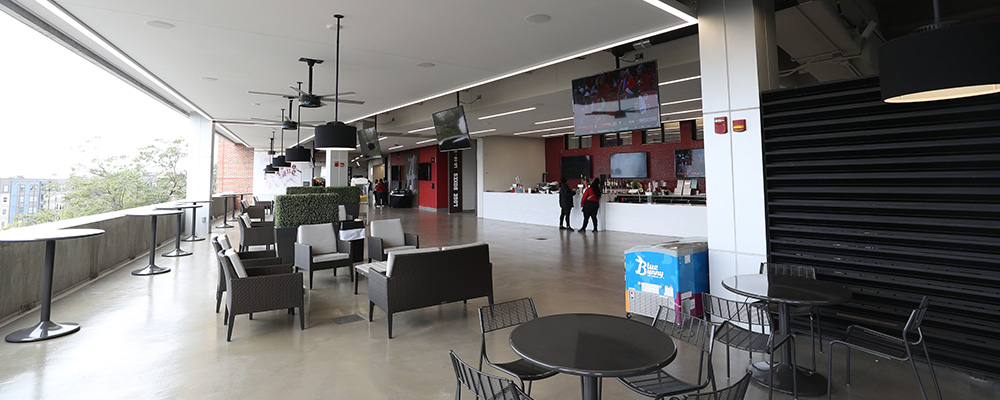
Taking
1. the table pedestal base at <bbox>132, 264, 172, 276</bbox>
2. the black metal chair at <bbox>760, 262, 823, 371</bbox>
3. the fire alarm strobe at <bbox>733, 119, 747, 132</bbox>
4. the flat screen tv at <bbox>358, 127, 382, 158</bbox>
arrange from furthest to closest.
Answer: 1. the flat screen tv at <bbox>358, 127, 382, 158</bbox>
2. the table pedestal base at <bbox>132, 264, 172, 276</bbox>
3. the fire alarm strobe at <bbox>733, 119, 747, 132</bbox>
4. the black metal chair at <bbox>760, 262, 823, 371</bbox>

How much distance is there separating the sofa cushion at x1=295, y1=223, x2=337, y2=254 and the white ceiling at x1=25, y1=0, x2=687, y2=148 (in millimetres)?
2270

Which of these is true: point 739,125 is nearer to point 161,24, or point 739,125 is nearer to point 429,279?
point 429,279

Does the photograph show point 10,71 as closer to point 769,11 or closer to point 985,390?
point 769,11

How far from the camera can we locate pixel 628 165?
1445 centimetres

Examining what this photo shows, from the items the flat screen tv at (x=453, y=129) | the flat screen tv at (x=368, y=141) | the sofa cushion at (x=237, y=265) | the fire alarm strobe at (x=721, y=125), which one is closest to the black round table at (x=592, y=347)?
the fire alarm strobe at (x=721, y=125)

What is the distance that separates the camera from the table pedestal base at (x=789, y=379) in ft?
8.88

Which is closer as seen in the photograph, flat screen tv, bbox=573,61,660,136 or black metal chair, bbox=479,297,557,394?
black metal chair, bbox=479,297,557,394

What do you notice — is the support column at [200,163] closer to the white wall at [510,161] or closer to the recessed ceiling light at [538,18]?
the white wall at [510,161]

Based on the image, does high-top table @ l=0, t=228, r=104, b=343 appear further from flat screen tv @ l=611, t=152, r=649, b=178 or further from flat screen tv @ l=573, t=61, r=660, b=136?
flat screen tv @ l=611, t=152, r=649, b=178

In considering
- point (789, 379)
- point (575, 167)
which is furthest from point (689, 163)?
point (789, 379)

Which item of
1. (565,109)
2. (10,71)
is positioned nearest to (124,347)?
(10,71)

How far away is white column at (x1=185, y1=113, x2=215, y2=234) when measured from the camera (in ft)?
34.0

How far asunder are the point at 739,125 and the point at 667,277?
1555 mm

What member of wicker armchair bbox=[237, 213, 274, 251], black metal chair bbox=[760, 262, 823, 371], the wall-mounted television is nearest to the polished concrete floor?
black metal chair bbox=[760, 262, 823, 371]
